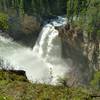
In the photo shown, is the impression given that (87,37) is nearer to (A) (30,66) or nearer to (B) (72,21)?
(B) (72,21)

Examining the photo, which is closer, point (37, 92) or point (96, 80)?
point (37, 92)

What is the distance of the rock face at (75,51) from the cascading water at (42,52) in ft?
2.88

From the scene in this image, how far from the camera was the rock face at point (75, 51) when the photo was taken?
41.7m

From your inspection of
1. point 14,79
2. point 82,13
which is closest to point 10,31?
point 82,13

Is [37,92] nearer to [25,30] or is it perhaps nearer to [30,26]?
[30,26]

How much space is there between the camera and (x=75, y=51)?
43.5 meters

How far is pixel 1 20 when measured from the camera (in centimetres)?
2761

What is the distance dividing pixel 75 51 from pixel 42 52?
5237 mm

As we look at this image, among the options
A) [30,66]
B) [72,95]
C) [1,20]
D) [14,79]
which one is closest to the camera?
[72,95]

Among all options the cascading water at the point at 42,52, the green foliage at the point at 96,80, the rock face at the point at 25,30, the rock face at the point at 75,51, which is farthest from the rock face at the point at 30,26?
the green foliage at the point at 96,80

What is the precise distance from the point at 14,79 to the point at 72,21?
3778cm

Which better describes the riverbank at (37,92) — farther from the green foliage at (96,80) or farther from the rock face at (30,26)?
the rock face at (30,26)

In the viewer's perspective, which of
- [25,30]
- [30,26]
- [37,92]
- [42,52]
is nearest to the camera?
[37,92]

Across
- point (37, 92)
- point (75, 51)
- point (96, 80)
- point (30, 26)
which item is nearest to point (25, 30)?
point (30, 26)
